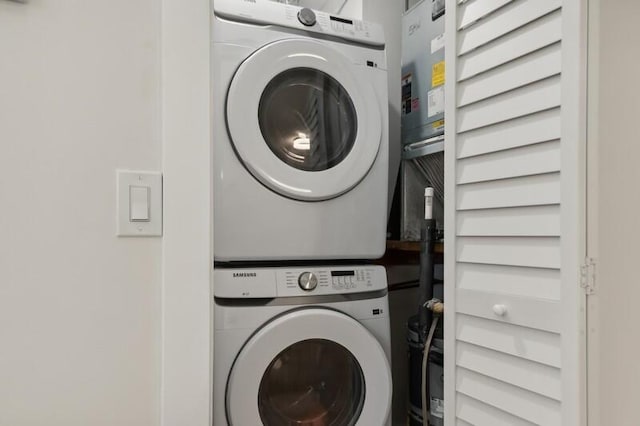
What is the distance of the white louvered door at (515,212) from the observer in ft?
3.02

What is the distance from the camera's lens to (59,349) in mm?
730

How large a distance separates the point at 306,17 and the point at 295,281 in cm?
90

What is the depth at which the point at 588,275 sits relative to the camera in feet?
2.96

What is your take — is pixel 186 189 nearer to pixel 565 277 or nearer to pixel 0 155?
pixel 0 155

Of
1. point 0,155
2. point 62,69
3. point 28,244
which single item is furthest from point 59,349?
point 62,69

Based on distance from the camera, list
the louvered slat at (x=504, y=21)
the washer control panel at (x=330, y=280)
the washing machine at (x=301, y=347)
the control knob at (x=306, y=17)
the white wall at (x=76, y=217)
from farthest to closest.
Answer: the control knob at (x=306, y=17) → the washer control panel at (x=330, y=280) → the washing machine at (x=301, y=347) → the louvered slat at (x=504, y=21) → the white wall at (x=76, y=217)

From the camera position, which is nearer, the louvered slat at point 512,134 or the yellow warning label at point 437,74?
the louvered slat at point 512,134

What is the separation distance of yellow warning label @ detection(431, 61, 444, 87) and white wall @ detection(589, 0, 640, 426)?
0.68 metres

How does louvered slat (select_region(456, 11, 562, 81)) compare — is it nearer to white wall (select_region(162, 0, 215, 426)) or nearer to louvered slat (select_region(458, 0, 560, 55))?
louvered slat (select_region(458, 0, 560, 55))

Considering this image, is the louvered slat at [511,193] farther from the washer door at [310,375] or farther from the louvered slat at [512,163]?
the washer door at [310,375]

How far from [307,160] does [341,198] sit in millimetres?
173

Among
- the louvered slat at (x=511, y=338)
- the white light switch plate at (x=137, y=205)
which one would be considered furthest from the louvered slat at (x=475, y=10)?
the white light switch plate at (x=137, y=205)

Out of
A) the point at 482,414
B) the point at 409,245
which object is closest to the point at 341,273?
the point at 409,245

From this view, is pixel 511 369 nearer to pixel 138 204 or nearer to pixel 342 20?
pixel 138 204
